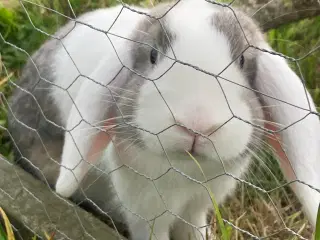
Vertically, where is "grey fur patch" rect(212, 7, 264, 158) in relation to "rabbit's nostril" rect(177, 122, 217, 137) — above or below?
above

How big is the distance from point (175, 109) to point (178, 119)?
2 cm

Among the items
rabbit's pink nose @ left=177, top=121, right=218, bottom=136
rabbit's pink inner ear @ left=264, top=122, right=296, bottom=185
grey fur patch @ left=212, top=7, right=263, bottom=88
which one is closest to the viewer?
rabbit's pink nose @ left=177, top=121, right=218, bottom=136

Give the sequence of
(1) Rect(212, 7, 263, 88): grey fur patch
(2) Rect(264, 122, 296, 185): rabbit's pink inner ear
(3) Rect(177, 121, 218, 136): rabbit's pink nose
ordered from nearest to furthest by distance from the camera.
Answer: (3) Rect(177, 121, 218, 136): rabbit's pink nose, (1) Rect(212, 7, 263, 88): grey fur patch, (2) Rect(264, 122, 296, 185): rabbit's pink inner ear

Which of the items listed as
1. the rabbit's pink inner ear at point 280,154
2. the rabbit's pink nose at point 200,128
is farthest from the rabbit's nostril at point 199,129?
the rabbit's pink inner ear at point 280,154

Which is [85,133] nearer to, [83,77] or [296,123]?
[83,77]

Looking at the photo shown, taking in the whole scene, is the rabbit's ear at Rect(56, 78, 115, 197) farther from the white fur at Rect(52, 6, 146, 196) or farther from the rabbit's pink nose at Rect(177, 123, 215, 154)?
the rabbit's pink nose at Rect(177, 123, 215, 154)

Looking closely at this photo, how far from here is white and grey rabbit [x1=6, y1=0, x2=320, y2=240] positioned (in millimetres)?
1207

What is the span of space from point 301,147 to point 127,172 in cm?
42

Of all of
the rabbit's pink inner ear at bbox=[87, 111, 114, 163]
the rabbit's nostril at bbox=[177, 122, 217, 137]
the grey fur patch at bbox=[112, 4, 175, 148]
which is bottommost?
the rabbit's pink inner ear at bbox=[87, 111, 114, 163]

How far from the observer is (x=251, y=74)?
1.37 meters

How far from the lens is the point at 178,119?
3.86 ft

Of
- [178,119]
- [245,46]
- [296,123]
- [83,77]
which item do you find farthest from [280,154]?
[83,77]

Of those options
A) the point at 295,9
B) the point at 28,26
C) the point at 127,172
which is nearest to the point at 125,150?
the point at 127,172

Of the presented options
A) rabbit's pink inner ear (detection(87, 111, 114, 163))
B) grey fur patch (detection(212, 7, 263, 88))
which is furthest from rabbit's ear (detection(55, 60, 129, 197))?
grey fur patch (detection(212, 7, 263, 88))
